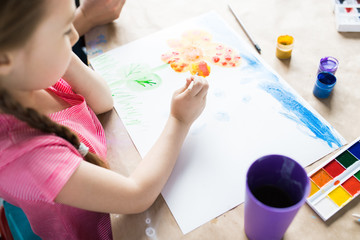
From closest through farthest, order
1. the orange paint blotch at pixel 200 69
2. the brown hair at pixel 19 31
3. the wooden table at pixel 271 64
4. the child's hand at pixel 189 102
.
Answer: the brown hair at pixel 19 31
the wooden table at pixel 271 64
the child's hand at pixel 189 102
the orange paint blotch at pixel 200 69

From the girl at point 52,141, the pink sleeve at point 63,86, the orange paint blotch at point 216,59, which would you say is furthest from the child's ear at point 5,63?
the orange paint blotch at point 216,59

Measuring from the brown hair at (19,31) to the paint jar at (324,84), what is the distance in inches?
22.7

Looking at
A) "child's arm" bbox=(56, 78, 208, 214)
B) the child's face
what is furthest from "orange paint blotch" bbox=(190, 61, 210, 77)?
the child's face

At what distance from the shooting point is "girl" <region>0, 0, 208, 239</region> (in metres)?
0.49

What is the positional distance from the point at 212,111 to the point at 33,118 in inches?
15.4

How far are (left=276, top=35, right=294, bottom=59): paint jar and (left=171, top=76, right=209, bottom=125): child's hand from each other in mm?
263

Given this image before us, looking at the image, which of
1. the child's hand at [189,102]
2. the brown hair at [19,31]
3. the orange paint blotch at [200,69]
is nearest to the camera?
the brown hair at [19,31]

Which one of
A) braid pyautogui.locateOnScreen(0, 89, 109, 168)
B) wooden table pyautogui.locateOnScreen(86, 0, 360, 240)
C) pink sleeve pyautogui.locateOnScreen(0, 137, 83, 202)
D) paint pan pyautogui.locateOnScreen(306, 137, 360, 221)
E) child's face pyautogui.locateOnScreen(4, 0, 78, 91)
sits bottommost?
paint pan pyautogui.locateOnScreen(306, 137, 360, 221)

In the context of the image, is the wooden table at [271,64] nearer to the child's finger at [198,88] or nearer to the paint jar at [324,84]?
the paint jar at [324,84]

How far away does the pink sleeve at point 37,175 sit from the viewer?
0.52m

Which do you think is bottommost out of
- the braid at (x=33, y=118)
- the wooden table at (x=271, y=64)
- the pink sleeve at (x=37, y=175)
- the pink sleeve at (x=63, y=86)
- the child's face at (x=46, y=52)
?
the wooden table at (x=271, y=64)

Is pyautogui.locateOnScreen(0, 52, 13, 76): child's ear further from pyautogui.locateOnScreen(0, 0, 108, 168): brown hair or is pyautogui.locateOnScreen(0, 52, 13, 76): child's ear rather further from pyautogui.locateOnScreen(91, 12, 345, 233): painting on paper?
pyautogui.locateOnScreen(91, 12, 345, 233): painting on paper

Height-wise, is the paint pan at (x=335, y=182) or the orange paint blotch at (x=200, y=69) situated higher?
the orange paint blotch at (x=200, y=69)

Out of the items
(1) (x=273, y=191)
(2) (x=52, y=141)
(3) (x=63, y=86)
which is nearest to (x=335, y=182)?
(1) (x=273, y=191)
